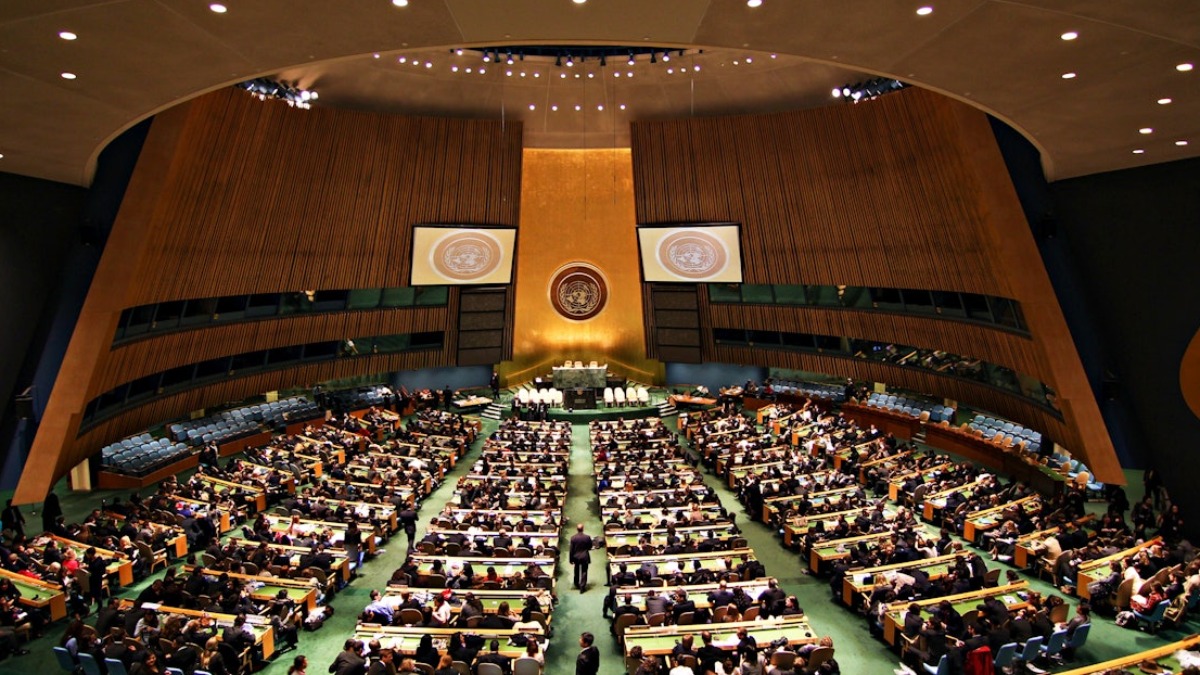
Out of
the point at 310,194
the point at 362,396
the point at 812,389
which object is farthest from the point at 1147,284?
the point at 362,396

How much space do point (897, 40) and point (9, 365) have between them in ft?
46.7

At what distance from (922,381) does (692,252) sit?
26.7 ft

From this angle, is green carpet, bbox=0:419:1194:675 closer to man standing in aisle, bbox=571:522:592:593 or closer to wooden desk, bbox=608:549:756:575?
man standing in aisle, bbox=571:522:592:593

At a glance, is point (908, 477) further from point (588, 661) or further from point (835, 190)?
point (588, 661)

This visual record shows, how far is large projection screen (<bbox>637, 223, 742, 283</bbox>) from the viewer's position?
23188 mm

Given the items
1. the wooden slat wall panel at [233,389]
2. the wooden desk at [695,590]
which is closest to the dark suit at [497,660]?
the wooden desk at [695,590]

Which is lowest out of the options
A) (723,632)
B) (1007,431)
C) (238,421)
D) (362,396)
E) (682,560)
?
(723,632)

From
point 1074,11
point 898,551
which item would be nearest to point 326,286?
point 898,551

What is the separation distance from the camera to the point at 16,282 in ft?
39.5

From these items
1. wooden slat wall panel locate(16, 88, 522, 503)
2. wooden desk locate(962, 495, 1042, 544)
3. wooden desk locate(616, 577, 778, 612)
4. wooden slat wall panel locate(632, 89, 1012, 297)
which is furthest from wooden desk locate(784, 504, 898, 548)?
wooden slat wall panel locate(16, 88, 522, 503)

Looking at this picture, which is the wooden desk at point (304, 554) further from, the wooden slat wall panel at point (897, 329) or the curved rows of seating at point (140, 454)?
the wooden slat wall panel at point (897, 329)

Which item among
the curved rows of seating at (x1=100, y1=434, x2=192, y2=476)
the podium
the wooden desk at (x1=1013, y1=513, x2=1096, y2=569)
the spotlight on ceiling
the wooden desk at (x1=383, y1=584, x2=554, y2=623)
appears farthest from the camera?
the podium

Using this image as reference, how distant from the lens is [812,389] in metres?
25.0

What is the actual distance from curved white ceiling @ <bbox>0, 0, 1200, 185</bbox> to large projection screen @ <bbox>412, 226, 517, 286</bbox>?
13544 millimetres
